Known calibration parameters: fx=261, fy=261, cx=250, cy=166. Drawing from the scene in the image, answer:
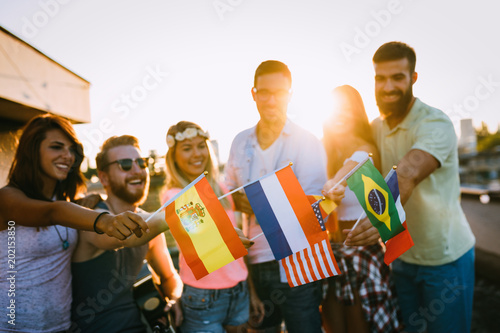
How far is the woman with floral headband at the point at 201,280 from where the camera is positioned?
7.26 ft

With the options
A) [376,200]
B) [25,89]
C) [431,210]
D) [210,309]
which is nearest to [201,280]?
[210,309]

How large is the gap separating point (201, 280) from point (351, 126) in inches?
81.8

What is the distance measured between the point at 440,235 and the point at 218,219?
212 cm

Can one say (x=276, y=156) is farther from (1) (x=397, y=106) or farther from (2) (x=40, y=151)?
(2) (x=40, y=151)

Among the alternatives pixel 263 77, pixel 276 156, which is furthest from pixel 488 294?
pixel 263 77

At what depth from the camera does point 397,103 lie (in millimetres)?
2502

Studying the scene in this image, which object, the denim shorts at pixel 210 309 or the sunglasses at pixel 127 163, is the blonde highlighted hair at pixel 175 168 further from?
the denim shorts at pixel 210 309

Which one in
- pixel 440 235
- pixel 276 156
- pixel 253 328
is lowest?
pixel 253 328

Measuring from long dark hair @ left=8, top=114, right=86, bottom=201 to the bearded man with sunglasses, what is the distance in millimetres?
269

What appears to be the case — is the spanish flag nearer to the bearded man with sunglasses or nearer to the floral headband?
the bearded man with sunglasses

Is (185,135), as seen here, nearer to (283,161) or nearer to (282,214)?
(283,161)

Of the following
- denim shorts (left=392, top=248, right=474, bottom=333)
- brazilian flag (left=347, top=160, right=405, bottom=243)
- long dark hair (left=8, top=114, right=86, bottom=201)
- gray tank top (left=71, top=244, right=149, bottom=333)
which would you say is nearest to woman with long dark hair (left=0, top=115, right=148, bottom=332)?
long dark hair (left=8, top=114, right=86, bottom=201)

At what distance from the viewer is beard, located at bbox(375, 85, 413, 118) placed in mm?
2480

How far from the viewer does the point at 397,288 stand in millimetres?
2773
